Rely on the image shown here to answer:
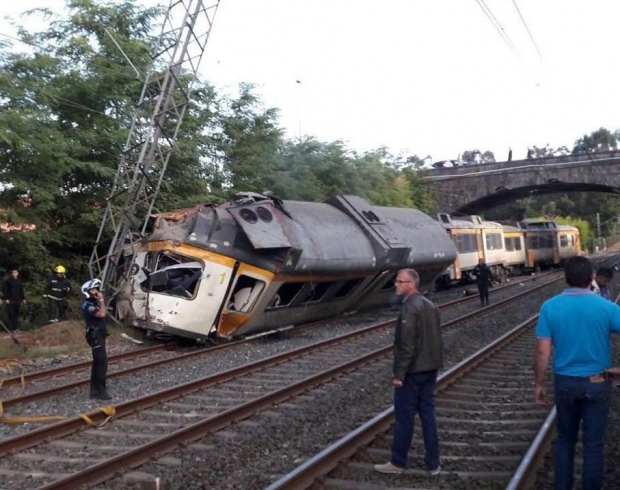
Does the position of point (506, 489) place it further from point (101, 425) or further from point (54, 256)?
point (54, 256)

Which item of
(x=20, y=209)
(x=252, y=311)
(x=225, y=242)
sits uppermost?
(x=20, y=209)

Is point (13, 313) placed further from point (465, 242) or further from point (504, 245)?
point (504, 245)

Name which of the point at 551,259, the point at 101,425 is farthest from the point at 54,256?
the point at 551,259

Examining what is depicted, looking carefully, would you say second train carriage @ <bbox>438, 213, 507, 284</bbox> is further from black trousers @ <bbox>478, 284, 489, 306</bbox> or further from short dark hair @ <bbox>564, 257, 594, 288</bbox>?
short dark hair @ <bbox>564, 257, 594, 288</bbox>

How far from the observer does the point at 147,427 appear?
8.01 m

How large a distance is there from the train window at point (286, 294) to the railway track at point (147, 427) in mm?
3224

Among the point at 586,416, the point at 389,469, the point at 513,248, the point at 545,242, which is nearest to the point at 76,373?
the point at 389,469

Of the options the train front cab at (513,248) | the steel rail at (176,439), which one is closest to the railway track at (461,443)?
the steel rail at (176,439)

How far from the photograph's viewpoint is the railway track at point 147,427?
6.38 m

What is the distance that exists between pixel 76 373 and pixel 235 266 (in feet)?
11.3

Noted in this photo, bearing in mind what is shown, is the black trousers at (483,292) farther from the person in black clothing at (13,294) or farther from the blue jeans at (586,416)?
the blue jeans at (586,416)

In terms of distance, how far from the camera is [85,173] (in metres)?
18.3

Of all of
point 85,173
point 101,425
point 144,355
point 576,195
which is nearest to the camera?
point 101,425

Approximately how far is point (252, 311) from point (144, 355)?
2.20 meters
